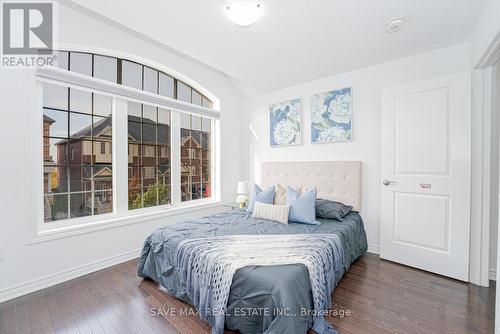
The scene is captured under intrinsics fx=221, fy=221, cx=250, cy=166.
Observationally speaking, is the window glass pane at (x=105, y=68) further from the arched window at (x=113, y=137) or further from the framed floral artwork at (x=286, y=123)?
the framed floral artwork at (x=286, y=123)

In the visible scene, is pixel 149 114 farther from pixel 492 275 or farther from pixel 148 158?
A: pixel 492 275

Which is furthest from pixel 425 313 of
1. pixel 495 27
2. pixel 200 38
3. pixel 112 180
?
pixel 112 180

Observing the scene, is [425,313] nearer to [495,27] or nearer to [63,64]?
[495,27]

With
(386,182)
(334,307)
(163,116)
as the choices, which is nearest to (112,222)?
(163,116)

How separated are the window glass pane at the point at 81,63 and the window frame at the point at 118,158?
8.3 inches

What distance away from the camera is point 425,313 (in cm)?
172

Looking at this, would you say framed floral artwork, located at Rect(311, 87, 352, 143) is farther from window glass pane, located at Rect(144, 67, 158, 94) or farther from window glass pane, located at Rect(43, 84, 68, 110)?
window glass pane, located at Rect(43, 84, 68, 110)

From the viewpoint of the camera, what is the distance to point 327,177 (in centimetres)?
312

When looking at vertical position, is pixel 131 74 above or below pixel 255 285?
above

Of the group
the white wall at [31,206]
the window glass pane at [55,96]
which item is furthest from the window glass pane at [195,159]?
the window glass pane at [55,96]

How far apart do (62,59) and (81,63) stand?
0.17 metres

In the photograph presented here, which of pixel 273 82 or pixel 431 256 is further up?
pixel 273 82

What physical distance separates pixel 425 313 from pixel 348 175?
5.27 ft

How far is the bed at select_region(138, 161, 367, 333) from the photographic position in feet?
4.41
